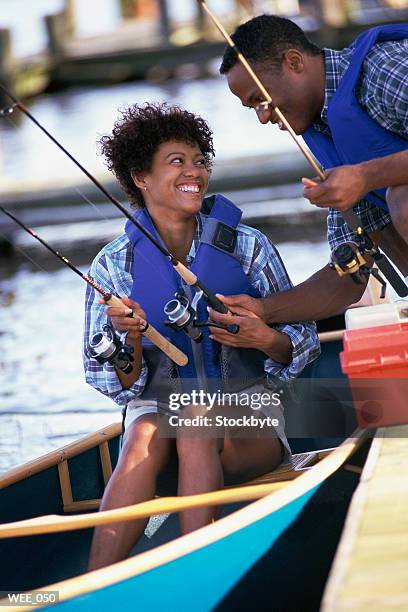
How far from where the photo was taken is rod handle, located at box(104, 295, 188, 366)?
3488 mm

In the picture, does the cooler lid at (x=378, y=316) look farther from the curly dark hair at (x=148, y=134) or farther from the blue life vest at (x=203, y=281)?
the curly dark hair at (x=148, y=134)

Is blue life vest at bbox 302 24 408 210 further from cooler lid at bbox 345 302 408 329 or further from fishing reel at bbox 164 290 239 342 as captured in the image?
fishing reel at bbox 164 290 239 342

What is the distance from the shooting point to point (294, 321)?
3.70m

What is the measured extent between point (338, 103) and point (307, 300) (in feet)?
2.00

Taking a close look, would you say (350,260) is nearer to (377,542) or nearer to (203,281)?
(203,281)

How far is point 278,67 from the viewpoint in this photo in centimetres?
351

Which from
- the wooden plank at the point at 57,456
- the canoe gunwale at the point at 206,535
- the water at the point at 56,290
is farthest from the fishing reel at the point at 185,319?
the water at the point at 56,290

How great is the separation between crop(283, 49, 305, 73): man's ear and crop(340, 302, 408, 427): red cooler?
2.56 feet

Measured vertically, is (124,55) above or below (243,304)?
above

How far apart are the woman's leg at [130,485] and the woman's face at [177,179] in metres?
0.69

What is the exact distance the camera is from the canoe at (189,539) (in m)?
2.76

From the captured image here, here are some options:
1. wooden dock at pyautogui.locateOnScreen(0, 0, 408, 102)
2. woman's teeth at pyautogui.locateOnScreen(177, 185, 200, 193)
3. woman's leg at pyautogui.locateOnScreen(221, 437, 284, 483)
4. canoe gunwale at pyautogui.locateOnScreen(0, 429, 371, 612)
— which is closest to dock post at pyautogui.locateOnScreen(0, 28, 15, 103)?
wooden dock at pyautogui.locateOnScreen(0, 0, 408, 102)

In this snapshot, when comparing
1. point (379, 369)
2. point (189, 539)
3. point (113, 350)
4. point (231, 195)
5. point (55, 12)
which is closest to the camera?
point (189, 539)

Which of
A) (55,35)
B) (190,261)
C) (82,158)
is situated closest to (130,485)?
(190,261)
